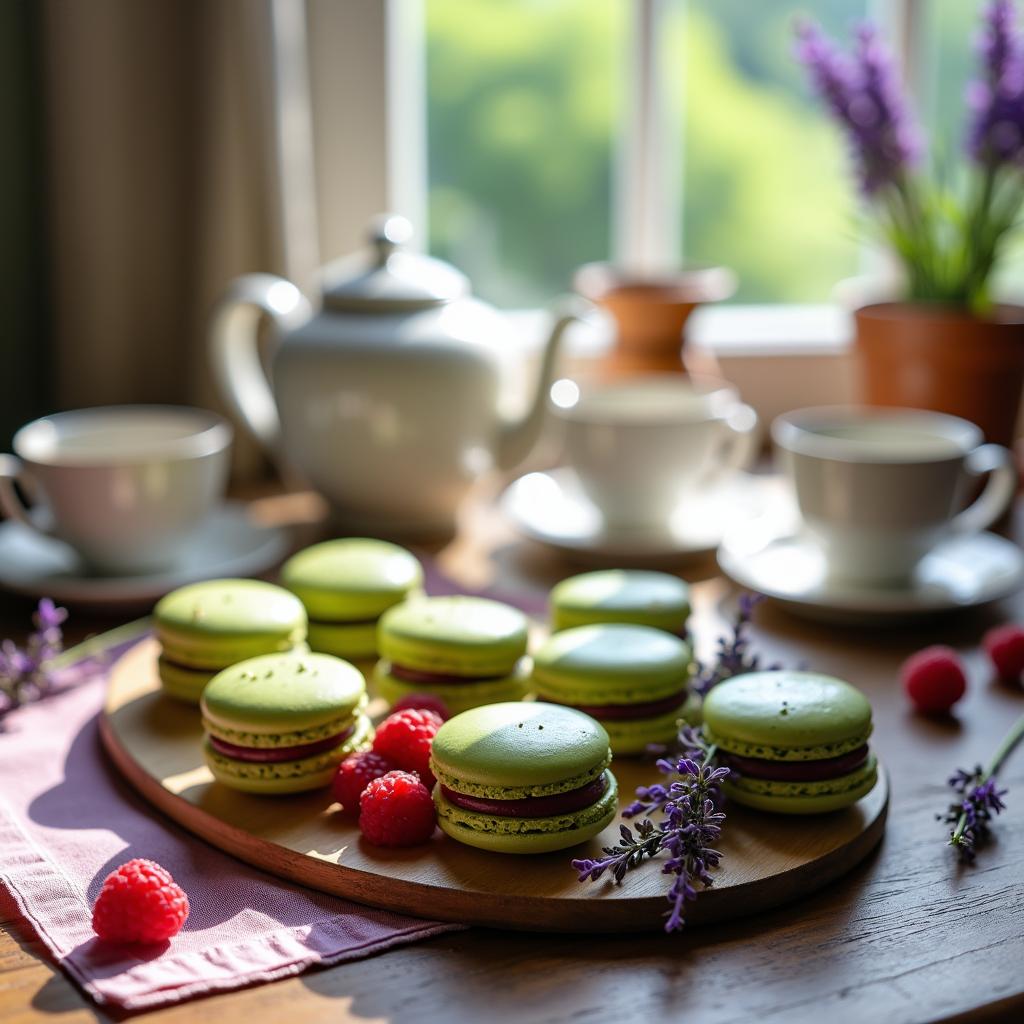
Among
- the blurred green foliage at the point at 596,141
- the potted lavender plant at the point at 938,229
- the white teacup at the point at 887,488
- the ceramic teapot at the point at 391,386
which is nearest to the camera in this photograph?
the white teacup at the point at 887,488

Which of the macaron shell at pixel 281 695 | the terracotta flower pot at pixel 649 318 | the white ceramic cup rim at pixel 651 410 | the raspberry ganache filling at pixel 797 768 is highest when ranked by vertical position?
the terracotta flower pot at pixel 649 318

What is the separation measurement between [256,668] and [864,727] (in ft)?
1.26

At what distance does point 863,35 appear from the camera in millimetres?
1380

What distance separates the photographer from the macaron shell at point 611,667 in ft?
2.79

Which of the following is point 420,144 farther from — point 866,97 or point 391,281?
point 866,97

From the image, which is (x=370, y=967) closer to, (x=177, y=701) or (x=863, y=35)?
(x=177, y=701)

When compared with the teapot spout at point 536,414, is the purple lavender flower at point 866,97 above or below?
above

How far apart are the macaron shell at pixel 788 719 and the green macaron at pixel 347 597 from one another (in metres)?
0.30

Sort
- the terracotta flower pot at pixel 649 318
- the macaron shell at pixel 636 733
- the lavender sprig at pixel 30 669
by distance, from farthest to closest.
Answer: the terracotta flower pot at pixel 649 318 → the lavender sprig at pixel 30 669 → the macaron shell at pixel 636 733

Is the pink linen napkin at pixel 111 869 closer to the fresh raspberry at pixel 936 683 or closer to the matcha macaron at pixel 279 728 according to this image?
the matcha macaron at pixel 279 728

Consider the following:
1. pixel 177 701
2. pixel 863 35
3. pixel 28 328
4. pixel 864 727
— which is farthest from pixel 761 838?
pixel 28 328

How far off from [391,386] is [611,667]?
490mm

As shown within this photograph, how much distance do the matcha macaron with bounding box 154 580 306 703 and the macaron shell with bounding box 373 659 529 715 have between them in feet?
0.28

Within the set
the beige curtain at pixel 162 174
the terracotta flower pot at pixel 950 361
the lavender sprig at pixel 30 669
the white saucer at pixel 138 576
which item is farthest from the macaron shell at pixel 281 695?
the terracotta flower pot at pixel 950 361
